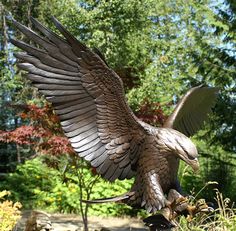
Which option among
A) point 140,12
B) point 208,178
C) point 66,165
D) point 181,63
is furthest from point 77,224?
point 181,63

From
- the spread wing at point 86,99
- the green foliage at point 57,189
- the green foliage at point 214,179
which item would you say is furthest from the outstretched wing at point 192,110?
the green foliage at point 214,179

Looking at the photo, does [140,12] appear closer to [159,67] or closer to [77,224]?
[159,67]

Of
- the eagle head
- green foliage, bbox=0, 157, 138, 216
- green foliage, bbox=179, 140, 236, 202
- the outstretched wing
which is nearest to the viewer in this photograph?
the eagle head

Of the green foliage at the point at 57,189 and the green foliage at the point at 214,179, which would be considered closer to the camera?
the green foliage at the point at 57,189

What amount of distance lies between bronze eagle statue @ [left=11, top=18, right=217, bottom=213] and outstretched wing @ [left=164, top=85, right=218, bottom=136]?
1.21ft

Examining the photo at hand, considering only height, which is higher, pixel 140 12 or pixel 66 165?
pixel 140 12

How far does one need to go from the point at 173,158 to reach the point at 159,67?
18.6 ft

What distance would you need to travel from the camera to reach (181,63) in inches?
500

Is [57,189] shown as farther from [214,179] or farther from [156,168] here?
[156,168]

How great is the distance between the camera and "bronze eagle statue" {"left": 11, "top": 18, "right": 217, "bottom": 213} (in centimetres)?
294

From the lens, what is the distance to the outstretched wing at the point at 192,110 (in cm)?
344

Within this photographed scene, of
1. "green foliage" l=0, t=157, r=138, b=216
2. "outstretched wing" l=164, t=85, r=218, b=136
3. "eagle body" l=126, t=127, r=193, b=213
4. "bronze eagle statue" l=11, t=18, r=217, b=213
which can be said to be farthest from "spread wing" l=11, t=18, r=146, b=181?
"green foliage" l=0, t=157, r=138, b=216

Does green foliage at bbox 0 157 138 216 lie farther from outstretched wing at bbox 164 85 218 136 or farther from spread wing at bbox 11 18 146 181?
spread wing at bbox 11 18 146 181

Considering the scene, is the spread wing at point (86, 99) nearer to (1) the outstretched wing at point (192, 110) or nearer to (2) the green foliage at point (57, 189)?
(1) the outstretched wing at point (192, 110)
